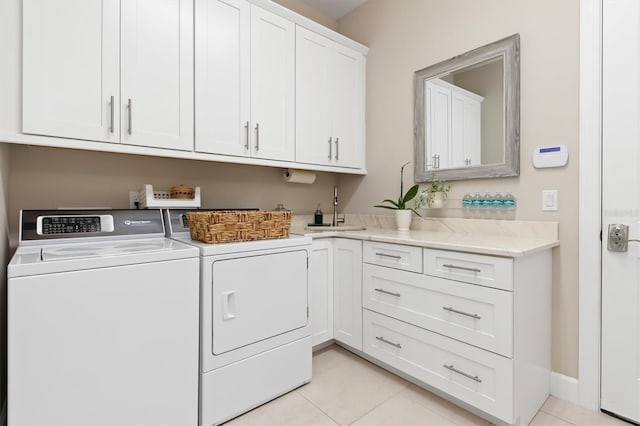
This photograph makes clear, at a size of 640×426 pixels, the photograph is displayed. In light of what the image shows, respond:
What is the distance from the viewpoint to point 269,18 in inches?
89.0

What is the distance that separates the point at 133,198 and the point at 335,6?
2383 mm

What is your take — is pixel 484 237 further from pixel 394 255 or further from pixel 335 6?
pixel 335 6

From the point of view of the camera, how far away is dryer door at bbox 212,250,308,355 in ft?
5.26

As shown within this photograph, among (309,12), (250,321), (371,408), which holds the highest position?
(309,12)

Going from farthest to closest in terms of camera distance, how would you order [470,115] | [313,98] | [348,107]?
[348,107], [313,98], [470,115]

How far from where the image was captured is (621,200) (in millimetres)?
1629

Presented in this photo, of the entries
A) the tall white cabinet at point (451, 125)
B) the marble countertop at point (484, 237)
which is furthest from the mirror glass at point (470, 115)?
the marble countertop at point (484, 237)

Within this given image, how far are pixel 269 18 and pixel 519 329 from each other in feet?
7.71

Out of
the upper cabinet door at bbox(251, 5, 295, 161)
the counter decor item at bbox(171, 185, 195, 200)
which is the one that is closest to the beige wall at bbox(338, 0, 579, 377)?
the upper cabinet door at bbox(251, 5, 295, 161)

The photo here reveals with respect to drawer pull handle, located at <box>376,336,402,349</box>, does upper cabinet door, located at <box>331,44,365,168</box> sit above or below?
above

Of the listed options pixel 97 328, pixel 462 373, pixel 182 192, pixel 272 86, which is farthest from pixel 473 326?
pixel 272 86

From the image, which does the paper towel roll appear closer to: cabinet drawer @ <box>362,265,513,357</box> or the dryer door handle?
cabinet drawer @ <box>362,265,513,357</box>

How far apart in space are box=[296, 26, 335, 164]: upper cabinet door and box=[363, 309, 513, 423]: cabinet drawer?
4.14 ft

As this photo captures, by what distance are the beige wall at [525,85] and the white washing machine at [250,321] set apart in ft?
4.15
